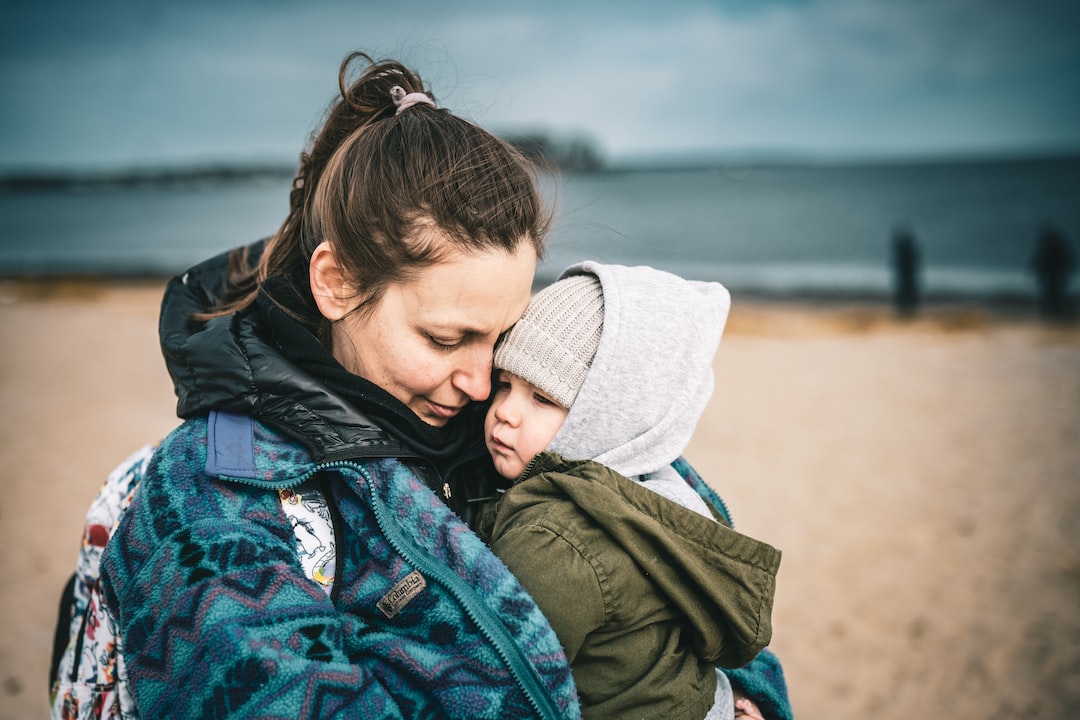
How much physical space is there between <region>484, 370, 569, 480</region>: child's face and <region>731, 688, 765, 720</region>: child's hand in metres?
0.86

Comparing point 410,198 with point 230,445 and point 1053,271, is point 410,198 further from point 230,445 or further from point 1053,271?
point 1053,271

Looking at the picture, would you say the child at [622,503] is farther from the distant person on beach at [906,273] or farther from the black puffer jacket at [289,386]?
the distant person on beach at [906,273]

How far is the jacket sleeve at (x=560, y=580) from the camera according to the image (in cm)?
160

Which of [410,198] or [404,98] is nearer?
[410,198]

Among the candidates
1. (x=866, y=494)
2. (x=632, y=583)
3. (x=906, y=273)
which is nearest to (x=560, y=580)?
(x=632, y=583)

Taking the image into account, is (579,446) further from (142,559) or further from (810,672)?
(810,672)

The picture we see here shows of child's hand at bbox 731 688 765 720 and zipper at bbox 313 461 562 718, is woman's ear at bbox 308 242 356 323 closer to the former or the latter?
zipper at bbox 313 461 562 718

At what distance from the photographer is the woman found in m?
1.39

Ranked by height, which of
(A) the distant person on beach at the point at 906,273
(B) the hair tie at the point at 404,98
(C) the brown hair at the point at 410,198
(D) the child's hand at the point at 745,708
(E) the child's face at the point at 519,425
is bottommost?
(A) the distant person on beach at the point at 906,273

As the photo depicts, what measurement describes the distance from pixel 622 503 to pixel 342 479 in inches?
24.0

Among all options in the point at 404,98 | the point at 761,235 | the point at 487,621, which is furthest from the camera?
the point at 761,235

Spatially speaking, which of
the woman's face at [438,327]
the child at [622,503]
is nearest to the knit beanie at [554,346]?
the child at [622,503]

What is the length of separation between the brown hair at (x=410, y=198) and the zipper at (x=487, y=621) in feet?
1.99

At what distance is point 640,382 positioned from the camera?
2061 mm
